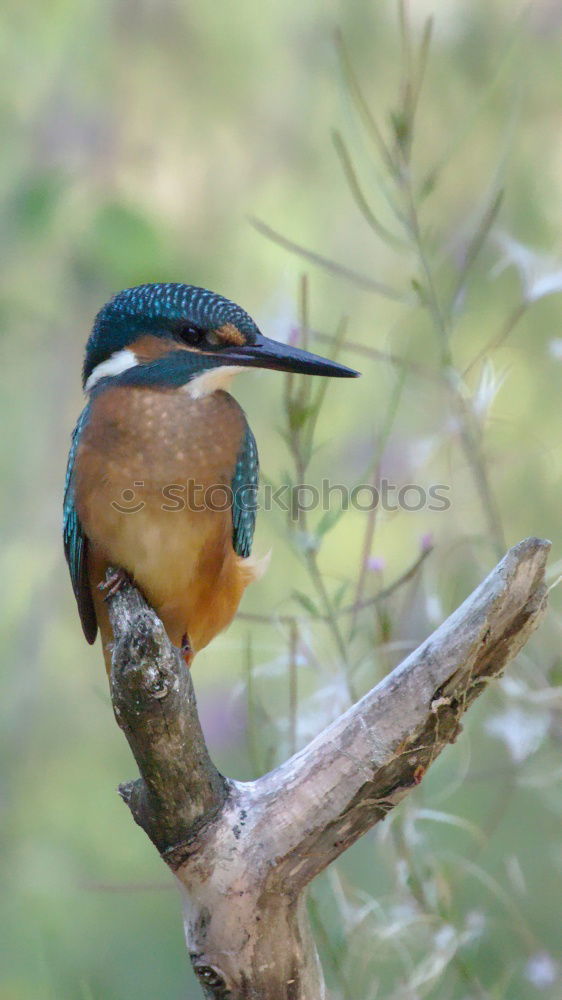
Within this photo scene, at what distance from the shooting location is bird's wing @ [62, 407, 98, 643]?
221cm

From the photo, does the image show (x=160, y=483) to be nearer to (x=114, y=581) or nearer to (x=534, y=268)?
(x=114, y=581)

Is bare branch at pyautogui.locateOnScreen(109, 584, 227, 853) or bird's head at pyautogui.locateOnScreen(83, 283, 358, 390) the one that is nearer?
bare branch at pyautogui.locateOnScreen(109, 584, 227, 853)

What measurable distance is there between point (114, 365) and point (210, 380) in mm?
198

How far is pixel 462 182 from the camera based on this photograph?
4.06 m

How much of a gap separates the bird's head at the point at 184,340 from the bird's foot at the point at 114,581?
373 mm

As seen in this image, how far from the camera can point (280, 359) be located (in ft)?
6.82

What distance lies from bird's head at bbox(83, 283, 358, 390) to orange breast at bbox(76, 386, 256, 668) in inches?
2.1

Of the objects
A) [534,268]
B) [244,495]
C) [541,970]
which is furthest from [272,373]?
[541,970]

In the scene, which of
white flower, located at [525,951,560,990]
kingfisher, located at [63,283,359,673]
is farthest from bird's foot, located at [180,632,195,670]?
white flower, located at [525,951,560,990]

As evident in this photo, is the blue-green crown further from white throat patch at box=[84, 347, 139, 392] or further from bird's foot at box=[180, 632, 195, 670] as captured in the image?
bird's foot at box=[180, 632, 195, 670]

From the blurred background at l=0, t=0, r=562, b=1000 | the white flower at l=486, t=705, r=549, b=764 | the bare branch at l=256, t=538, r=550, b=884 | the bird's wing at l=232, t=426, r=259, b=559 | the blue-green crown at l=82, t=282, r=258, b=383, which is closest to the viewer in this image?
the bare branch at l=256, t=538, r=550, b=884

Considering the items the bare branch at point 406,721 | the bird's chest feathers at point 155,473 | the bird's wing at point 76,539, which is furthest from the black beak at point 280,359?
the bare branch at point 406,721

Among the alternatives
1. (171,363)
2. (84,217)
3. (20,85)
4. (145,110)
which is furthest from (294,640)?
(145,110)

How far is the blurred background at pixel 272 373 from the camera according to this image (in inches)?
115
